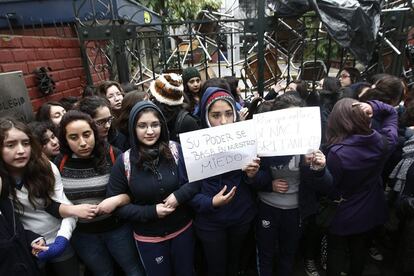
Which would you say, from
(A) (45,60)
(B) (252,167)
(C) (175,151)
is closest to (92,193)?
(C) (175,151)

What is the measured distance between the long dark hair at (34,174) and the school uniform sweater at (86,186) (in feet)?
0.46

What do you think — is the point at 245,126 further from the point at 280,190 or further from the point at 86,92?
the point at 86,92

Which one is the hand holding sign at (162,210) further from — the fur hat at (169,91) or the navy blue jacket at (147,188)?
the fur hat at (169,91)

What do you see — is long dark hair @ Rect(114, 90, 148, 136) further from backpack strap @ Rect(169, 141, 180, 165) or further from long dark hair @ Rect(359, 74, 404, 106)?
long dark hair @ Rect(359, 74, 404, 106)

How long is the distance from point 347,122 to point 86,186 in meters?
1.96

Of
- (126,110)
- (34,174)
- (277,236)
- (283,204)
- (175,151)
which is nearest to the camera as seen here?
(34,174)

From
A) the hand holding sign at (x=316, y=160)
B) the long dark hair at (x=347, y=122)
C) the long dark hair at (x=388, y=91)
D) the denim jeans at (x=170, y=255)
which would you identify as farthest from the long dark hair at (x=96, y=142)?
the long dark hair at (x=388, y=91)

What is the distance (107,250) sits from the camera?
2.03 metres

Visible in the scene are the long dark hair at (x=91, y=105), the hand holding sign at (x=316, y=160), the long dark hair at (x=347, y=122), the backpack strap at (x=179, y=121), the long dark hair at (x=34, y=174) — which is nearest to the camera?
the long dark hair at (x=34, y=174)

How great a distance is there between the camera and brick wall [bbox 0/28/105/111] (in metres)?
2.59

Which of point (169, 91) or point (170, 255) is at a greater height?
point (169, 91)

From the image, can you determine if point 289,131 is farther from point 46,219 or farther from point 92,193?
point 46,219

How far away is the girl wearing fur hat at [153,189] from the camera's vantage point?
1811mm

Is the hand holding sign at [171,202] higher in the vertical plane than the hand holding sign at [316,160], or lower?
lower
